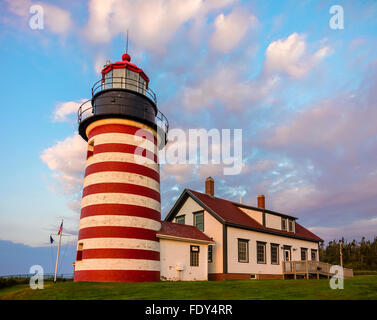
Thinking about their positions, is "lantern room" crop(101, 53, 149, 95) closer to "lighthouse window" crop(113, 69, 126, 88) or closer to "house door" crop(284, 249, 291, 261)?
"lighthouse window" crop(113, 69, 126, 88)

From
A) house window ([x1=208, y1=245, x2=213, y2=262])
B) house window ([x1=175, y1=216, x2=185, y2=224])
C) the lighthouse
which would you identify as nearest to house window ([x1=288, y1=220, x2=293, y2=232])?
house window ([x1=175, y1=216, x2=185, y2=224])

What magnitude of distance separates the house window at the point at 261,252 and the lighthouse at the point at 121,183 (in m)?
12.0

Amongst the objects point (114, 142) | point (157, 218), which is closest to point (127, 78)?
point (114, 142)

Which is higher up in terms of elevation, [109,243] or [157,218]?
[157,218]

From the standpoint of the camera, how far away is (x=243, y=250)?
28.2 meters

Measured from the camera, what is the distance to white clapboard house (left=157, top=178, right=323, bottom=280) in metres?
23.1

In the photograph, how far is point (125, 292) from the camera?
46.8 ft

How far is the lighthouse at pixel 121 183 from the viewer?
18922mm

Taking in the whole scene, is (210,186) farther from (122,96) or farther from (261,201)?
(122,96)

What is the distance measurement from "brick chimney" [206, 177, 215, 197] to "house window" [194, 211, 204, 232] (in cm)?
365
